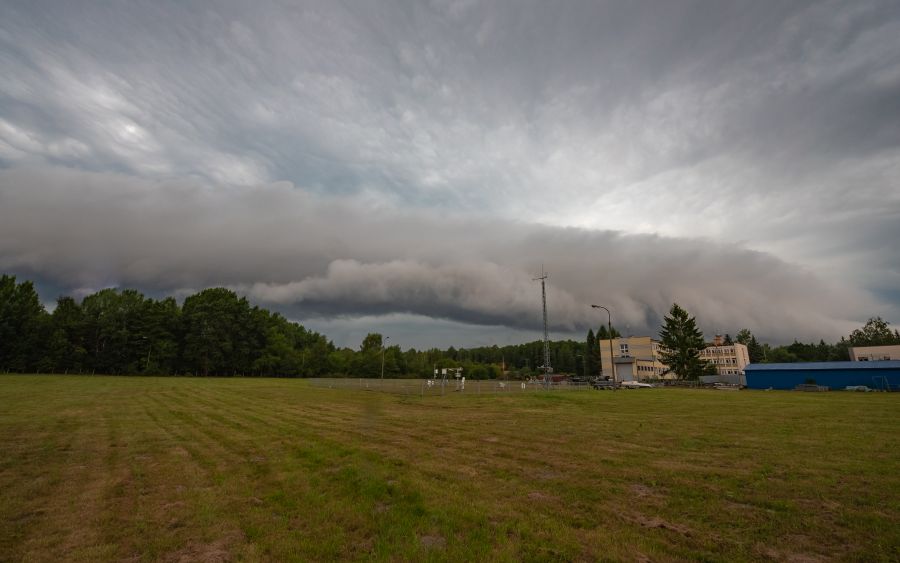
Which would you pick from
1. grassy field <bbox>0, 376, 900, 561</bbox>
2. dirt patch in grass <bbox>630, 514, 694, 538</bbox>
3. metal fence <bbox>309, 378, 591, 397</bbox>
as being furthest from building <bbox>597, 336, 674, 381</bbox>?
dirt patch in grass <bbox>630, 514, 694, 538</bbox>

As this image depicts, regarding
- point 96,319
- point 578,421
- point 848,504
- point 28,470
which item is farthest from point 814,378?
point 96,319

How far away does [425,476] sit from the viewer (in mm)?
11133

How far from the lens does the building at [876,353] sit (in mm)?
99700

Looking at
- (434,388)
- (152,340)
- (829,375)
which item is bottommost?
(434,388)

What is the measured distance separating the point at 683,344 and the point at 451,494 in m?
90.9

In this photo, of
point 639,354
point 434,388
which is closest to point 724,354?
point 639,354

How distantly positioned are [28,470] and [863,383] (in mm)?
87523

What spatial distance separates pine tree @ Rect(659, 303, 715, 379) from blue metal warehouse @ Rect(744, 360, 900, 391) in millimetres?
14260

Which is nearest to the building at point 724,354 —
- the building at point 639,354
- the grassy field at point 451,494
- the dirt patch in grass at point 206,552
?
the building at point 639,354

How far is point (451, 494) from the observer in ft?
31.6

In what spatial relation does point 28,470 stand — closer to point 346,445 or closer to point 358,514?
point 346,445

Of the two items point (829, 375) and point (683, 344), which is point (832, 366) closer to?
point (829, 375)

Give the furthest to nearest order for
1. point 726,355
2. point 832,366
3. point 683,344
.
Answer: point 726,355
point 683,344
point 832,366

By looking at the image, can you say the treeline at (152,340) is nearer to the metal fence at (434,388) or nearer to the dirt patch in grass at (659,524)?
the metal fence at (434,388)
